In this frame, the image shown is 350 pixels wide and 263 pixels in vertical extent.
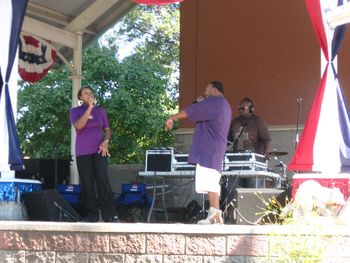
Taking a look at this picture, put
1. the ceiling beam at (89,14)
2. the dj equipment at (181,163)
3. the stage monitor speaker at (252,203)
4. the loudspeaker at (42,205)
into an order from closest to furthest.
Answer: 1. the stage monitor speaker at (252,203)
2. the loudspeaker at (42,205)
3. the dj equipment at (181,163)
4. the ceiling beam at (89,14)

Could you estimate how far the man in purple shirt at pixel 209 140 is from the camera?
6.80 meters

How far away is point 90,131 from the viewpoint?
8.09 meters

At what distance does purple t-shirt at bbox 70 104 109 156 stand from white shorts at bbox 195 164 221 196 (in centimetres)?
164

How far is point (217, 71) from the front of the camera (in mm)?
11695

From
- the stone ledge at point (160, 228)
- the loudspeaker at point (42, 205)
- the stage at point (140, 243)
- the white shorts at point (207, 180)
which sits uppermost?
the white shorts at point (207, 180)

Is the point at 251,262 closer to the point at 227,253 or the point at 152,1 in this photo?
the point at 227,253

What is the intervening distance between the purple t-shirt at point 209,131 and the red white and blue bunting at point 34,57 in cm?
490

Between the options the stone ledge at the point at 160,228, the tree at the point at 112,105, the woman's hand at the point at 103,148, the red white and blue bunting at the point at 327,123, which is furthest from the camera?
the tree at the point at 112,105

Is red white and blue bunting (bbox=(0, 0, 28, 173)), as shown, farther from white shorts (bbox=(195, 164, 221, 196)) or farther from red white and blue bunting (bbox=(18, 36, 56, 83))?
red white and blue bunting (bbox=(18, 36, 56, 83))

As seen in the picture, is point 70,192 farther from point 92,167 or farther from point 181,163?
point 92,167

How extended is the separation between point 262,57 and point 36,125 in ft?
32.1

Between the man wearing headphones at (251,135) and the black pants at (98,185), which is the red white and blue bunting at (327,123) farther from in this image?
the man wearing headphones at (251,135)

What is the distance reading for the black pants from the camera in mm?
7980

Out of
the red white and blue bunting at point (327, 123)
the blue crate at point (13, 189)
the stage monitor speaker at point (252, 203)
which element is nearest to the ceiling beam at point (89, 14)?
the blue crate at point (13, 189)
